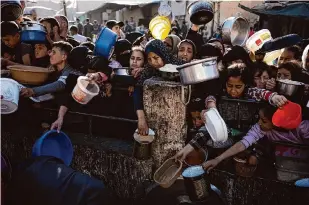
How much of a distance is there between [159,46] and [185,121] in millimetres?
1012

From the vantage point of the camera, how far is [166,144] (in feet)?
10.5

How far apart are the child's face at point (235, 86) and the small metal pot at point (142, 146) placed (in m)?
0.99

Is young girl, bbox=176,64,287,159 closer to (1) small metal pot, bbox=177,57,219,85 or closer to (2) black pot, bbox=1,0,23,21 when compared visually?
(1) small metal pot, bbox=177,57,219,85

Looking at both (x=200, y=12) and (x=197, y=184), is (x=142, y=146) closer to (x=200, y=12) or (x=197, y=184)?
(x=197, y=184)

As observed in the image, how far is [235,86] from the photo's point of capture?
322 centimetres

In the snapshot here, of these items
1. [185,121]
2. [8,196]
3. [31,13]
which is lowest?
[8,196]

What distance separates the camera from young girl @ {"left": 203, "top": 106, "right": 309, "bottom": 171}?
2938 millimetres

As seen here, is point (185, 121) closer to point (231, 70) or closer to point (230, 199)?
point (231, 70)

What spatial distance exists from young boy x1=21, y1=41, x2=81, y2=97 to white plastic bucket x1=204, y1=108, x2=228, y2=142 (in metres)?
1.87

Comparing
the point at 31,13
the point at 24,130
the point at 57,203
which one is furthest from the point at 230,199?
the point at 31,13

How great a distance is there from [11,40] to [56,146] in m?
2.01

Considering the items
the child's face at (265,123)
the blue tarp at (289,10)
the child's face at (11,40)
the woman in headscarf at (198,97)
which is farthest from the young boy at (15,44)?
the blue tarp at (289,10)

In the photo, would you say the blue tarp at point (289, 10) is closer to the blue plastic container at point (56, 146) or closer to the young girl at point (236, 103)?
the young girl at point (236, 103)

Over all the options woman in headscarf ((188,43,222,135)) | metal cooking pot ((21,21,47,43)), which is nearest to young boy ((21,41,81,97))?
metal cooking pot ((21,21,47,43))
